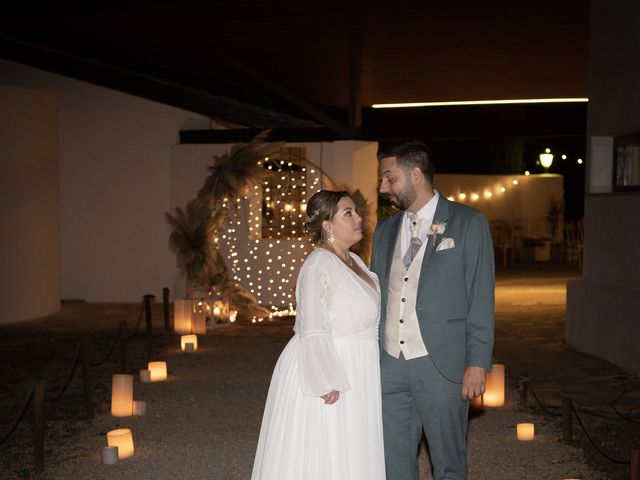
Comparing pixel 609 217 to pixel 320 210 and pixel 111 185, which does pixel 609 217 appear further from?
pixel 111 185

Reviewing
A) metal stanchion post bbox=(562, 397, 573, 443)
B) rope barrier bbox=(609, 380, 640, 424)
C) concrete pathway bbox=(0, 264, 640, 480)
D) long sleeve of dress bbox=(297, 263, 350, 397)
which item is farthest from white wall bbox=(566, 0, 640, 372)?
long sleeve of dress bbox=(297, 263, 350, 397)

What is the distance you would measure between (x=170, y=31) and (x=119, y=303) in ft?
13.7

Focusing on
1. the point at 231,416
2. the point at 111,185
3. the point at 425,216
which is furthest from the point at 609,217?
the point at 111,185

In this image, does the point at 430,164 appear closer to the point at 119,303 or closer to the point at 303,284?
the point at 303,284

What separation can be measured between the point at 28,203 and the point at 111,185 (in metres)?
1.65

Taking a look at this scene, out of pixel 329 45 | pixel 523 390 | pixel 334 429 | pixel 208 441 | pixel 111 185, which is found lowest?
pixel 208 441

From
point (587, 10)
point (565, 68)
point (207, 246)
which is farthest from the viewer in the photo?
point (565, 68)

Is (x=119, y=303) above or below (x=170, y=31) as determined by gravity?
below

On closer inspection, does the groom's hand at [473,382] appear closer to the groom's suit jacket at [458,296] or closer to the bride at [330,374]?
the groom's suit jacket at [458,296]

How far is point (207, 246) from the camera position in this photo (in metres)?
9.66

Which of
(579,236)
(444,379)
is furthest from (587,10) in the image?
(579,236)

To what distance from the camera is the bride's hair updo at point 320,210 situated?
347 centimetres

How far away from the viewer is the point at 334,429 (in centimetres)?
343

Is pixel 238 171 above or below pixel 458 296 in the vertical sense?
above
